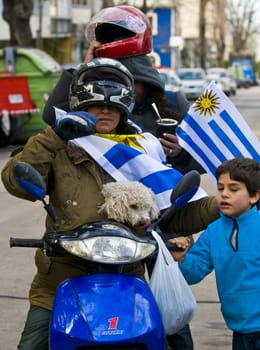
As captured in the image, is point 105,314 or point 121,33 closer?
point 105,314

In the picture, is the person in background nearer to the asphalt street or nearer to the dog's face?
the asphalt street

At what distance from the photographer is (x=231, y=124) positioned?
4.23 m

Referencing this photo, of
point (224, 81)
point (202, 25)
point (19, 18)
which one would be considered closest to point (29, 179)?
point (19, 18)

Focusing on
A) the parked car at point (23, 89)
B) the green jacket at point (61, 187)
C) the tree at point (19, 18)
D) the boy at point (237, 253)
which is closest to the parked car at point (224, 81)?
the tree at point (19, 18)

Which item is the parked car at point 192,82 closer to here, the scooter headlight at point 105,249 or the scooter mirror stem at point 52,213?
the scooter mirror stem at point 52,213

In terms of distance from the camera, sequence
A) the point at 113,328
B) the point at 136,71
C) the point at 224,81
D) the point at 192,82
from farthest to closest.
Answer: the point at 224,81 → the point at 192,82 → the point at 136,71 → the point at 113,328

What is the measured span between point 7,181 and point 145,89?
121cm

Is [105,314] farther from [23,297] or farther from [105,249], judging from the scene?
[23,297]

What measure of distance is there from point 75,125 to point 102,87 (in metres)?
0.30

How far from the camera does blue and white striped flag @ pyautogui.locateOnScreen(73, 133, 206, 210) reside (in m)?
3.53

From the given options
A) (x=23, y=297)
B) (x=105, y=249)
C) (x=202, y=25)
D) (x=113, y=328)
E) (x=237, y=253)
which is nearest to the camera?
(x=113, y=328)

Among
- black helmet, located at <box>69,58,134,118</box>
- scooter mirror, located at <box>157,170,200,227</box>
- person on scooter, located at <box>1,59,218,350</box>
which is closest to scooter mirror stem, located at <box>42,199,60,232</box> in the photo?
person on scooter, located at <box>1,59,218,350</box>

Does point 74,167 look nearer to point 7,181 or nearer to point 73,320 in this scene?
point 7,181

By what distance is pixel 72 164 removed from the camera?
3520 mm
